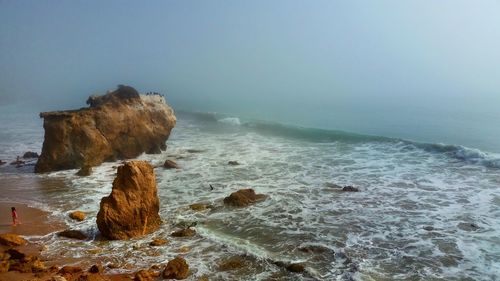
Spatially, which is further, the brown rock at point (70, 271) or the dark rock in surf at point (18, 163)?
the dark rock in surf at point (18, 163)

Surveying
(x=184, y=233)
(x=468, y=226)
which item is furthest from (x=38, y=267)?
(x=468, y=226)

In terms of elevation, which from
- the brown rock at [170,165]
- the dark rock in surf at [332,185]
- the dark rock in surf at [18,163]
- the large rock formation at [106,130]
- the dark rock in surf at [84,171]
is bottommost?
the dark rock in surf at [18,163]

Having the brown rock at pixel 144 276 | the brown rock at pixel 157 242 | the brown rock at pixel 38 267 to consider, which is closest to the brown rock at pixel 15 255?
the brown rock at pixel 38 267

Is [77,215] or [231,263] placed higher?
[231,263]

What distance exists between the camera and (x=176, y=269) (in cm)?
1206

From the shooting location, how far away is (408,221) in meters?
17.0

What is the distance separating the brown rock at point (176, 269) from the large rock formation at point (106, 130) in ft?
53.9

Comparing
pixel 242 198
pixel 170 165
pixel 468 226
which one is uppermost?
pixel 468 226

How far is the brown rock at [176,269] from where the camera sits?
1192 cm

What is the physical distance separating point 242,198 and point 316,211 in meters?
3.57

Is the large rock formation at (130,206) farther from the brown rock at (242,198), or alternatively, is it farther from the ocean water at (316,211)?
the brown rock at (242,198)

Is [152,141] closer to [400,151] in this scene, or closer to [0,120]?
[400,151]

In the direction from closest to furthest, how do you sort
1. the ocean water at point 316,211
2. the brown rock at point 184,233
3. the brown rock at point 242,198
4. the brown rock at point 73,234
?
the ocean water at point 316,211 < the brown rock at point 73,234 < the brown rock at point 184,233 < the brown rock at point 242,198

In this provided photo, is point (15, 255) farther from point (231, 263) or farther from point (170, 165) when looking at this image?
point (170, 165)
